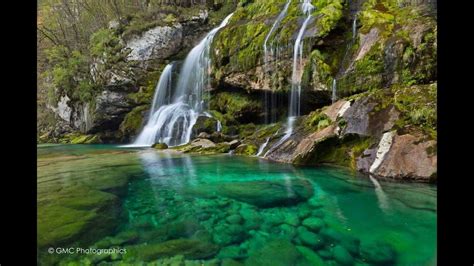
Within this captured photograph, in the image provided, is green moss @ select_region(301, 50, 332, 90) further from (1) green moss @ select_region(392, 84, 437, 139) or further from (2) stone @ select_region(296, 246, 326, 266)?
(2) stone @ select_region(296, 246, 326, 266)

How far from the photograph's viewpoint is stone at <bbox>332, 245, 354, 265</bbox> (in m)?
2.86

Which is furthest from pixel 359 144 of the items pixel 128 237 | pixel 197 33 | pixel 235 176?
pixel 197 33

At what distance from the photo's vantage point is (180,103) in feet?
61.9

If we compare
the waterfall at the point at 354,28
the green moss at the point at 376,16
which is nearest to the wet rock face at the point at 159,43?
the waterfall at the point at 354,28

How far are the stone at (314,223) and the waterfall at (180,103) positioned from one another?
12018 mm

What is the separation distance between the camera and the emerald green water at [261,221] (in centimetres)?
296

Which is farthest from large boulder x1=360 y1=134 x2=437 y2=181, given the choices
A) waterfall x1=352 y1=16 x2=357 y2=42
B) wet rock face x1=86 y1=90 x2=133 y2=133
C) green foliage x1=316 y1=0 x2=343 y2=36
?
wet rock face x1=86 y1=90 x2=133 y2=133

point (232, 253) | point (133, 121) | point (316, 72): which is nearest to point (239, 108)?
point (316, 72)

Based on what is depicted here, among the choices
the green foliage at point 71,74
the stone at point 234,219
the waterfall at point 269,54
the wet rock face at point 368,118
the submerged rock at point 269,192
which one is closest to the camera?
the stone at point 234,219

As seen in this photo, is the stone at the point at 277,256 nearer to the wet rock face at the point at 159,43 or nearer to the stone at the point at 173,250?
the stone at the point at 173,250

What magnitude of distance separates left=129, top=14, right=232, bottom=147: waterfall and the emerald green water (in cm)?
939

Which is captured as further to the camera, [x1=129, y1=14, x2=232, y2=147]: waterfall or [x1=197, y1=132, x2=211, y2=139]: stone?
[x1=129, y1=14, x2=232, y2=147]: waterfall
